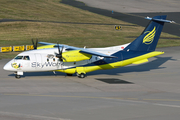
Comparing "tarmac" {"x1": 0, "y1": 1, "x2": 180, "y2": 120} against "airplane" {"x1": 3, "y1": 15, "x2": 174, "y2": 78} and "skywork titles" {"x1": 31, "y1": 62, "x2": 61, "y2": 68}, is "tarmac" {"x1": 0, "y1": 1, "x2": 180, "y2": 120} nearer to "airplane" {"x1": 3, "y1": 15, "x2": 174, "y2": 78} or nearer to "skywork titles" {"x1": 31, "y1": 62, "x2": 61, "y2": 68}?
"airplane" {"x1": 3, "y1": 15, "x2": 174, "y2": 78}

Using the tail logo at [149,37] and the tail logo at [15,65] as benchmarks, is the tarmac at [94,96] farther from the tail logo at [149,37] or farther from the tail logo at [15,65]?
the tail logo at [149,37]

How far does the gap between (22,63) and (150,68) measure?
19.2m

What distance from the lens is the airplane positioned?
31798 mm

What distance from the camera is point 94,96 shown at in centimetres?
2534

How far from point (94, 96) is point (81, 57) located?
8.71 m

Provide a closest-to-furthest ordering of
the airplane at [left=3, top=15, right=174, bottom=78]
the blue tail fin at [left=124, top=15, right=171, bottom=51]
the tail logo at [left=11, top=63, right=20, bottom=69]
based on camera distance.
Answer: the tail logo at [left=11, top=63, right=20, bottom=69]
the airplane at [left=3, top=15, right=174, bottom=78]
the blue tail fin at [left=124, top=15, right=171, bottom=51]

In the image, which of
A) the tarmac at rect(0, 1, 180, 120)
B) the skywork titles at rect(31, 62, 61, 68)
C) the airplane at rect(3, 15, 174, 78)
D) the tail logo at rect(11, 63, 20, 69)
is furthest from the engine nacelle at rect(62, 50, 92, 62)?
the tail logo at rect(11, 63, 20, 69)

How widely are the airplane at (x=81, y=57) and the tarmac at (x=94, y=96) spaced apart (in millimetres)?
1316

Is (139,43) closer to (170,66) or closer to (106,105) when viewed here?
(170,66)

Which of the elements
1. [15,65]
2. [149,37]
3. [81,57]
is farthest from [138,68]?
[15,65]

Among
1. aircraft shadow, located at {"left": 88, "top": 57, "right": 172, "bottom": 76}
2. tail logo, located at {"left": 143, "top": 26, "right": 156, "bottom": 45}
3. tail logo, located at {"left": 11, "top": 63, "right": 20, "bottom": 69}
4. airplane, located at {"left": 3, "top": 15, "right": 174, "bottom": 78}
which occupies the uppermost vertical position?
tail logo, located at {"left": 143, "top": 26, "right": 156, "bottom": 45}

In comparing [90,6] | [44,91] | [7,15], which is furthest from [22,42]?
[90,6]

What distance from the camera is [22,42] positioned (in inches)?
2542

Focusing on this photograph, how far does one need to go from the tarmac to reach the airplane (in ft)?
4.32
